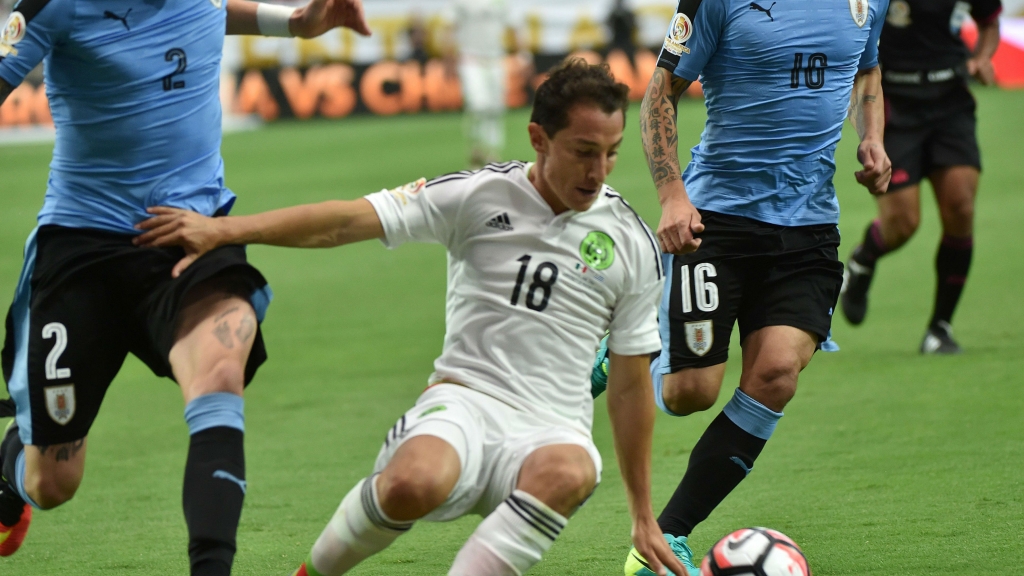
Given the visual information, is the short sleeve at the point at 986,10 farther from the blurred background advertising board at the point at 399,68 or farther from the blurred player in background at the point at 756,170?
the blurred background advertising board at the point at 399,68

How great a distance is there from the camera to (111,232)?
427 centimetres

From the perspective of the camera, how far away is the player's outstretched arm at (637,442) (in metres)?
3.82

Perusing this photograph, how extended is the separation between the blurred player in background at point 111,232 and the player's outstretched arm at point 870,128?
2.26 metres

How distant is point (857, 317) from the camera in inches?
335

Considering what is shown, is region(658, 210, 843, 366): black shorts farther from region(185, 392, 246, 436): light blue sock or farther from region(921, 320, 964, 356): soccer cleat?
region(921, 320, 964, 356): soccer cleat

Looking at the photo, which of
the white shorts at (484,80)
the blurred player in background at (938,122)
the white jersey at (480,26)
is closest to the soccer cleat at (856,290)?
the blurred player in background at (938,122)

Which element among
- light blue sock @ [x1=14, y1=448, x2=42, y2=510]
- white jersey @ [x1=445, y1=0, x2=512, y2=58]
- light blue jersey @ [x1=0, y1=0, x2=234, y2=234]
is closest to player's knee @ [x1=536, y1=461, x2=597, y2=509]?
light blue jersey @ [x1=0, y1=0, x2=234, y2=234]

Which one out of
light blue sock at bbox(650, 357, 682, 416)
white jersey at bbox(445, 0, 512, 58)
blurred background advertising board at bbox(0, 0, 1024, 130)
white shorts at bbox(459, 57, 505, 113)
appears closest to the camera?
light blue sock at bbox(650, 357, 682, 416)

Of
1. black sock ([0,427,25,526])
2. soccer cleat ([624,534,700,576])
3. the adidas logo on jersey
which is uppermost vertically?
the adidas logo on jersey

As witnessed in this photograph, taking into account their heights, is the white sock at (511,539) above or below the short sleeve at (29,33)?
below

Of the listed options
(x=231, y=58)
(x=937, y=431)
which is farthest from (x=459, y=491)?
(x=231, y=58)

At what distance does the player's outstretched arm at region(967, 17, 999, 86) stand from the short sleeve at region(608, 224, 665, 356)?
4.56 meters

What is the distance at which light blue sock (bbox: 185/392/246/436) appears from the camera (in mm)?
3863

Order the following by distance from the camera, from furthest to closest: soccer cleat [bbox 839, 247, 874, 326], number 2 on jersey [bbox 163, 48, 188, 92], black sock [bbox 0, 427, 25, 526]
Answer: soccer cleat [bbox 839, 247, 874, 326] → black sock [bbox 0, 427, 25, 526] → number 2 on jersey [bbox 163, 48, 188, 92]
